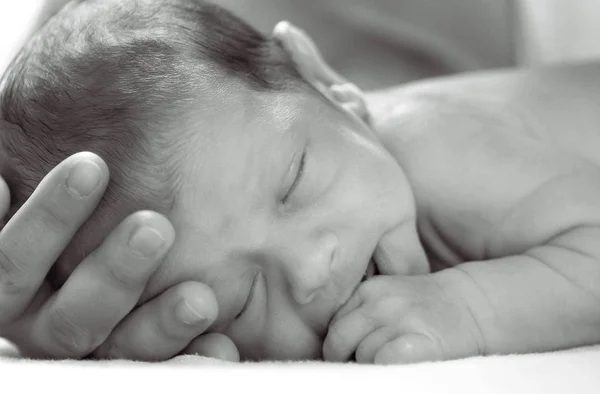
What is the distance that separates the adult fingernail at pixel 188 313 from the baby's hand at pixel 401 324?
17cm

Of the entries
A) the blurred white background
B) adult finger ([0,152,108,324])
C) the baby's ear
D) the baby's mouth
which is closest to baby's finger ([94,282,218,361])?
adult finger ([0,152,108,324])

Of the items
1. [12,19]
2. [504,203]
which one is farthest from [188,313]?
[12,19]

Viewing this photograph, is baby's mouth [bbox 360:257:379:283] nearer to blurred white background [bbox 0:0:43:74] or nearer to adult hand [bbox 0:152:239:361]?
adult hand [bbox 0:152:239:361]

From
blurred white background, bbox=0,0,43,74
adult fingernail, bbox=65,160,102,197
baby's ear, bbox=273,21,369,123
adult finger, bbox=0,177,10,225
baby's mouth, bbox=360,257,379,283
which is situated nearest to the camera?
adult fingernail, bbox=65,160,102,197

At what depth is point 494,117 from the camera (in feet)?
4.22

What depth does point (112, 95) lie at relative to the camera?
97cm

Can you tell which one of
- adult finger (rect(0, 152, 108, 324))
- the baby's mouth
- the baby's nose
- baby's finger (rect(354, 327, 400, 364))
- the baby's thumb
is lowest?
baby's finger (rect(354, 327, 400, 364))

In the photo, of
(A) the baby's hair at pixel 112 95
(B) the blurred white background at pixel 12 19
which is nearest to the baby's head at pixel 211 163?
(A) the baby's hair at pixel 112 95

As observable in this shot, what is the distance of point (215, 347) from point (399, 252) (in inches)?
10.6

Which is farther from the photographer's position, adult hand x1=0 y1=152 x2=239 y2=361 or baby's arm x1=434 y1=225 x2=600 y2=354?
baby's arm x1=434 y1=225 x2=600 y2=354

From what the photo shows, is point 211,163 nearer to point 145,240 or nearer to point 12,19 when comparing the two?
point 145,240

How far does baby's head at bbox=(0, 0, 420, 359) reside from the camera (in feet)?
3.13

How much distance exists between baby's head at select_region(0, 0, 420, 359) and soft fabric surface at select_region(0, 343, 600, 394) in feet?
0.51

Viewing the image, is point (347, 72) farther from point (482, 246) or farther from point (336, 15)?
point (482, 246)
